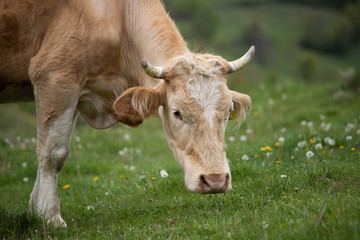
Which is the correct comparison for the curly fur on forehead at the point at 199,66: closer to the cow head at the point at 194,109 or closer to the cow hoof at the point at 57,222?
the cow head at the point at 194,109

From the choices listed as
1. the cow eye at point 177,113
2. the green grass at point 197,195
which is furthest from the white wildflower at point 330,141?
the cow eye at point 177,113

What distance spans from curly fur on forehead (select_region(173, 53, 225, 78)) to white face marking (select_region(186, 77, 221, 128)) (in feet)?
0.32

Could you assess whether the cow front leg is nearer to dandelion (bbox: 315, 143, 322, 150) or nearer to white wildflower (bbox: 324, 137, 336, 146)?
dandelion (bbox: 315, 143, 322, 150)

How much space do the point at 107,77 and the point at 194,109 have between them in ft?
5.83

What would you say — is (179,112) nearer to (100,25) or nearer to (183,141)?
(183,141)

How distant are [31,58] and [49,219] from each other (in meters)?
2.16

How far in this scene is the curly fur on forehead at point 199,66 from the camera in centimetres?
517

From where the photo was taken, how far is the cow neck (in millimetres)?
6113

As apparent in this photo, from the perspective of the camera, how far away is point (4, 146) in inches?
403

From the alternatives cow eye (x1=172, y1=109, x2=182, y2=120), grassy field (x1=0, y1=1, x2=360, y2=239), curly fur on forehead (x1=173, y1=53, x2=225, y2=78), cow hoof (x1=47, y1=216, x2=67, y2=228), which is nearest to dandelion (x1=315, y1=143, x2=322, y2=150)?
grassy field (x1=0, y1=1, x2=360, y2=239)

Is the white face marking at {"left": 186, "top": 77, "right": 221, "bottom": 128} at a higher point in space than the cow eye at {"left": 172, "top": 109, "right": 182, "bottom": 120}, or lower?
higher

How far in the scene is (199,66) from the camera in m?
5.21

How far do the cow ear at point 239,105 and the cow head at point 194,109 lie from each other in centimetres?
4

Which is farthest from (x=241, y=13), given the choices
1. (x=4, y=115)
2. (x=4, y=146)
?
(x=4, y=146)
